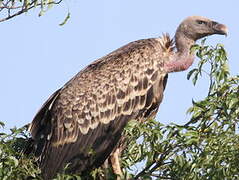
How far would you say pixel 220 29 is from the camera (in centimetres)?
1122

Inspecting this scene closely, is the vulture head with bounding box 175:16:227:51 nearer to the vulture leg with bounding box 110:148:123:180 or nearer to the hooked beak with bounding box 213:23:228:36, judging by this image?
the hooked beak with bounding box 213:23:228:36

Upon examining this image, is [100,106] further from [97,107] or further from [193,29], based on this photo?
[193,29]

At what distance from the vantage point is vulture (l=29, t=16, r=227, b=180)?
9.95 metres

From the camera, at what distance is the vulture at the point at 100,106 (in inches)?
392

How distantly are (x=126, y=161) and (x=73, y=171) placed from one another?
880mm

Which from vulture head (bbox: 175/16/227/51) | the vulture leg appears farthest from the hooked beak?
the vulture leg

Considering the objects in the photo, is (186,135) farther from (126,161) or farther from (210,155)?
(126,161)

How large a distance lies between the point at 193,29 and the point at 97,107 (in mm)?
2324

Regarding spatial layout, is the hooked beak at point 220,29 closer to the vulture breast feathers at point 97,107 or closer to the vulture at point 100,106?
the vulture at point 100,106

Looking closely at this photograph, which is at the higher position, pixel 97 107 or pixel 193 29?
pixel 193 29

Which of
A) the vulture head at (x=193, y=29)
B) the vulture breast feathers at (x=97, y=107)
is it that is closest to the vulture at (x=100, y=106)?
the vulture breast feathers at (x=97, y=107)

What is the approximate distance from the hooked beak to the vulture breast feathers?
3.29ft

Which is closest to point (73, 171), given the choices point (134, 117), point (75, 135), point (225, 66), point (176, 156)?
point (75, 135)

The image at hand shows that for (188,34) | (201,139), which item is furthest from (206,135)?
(188,34)
